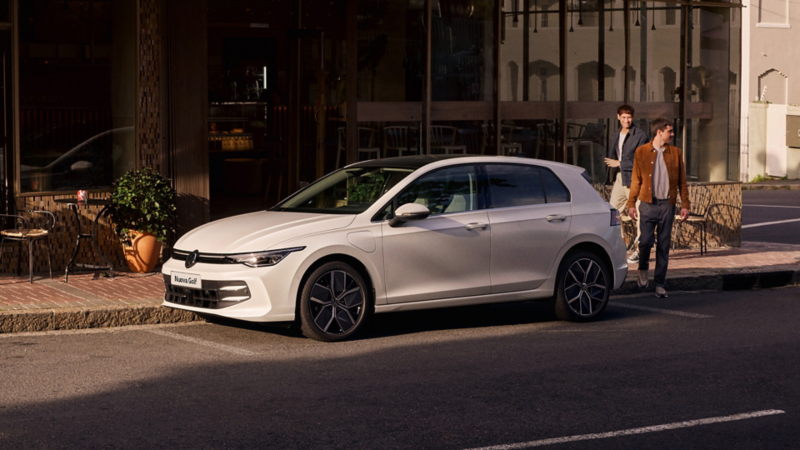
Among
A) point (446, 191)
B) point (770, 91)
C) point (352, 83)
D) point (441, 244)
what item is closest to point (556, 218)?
point (446, 191)

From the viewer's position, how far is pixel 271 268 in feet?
27.7

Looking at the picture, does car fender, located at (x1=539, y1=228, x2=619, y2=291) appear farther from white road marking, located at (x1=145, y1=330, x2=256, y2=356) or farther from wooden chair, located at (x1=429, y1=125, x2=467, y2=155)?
wooden chair, located at (x1=429, y1=125, x2=467, y2=155)

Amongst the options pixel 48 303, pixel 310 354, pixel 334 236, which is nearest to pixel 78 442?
pixel 310 354

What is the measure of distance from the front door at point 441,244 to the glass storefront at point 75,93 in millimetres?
4650

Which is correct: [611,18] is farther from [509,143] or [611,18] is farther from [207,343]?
[207,343]

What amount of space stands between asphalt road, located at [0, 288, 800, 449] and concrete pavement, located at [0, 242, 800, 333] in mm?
228

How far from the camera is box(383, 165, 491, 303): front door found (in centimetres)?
897

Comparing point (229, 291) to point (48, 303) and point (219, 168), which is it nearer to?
point (48, 303)

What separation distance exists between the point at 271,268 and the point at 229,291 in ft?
1.31

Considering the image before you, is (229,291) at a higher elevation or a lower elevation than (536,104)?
lower

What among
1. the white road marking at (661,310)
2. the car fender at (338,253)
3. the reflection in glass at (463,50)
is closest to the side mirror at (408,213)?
the car fender at (338,253)

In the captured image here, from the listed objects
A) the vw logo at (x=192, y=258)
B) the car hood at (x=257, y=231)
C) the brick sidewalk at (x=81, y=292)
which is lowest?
the brick sidewalk at (x=81, y=292)

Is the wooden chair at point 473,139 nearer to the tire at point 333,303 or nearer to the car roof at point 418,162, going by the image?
the car roof at point 418,162

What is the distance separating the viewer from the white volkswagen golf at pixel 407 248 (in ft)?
28.1
